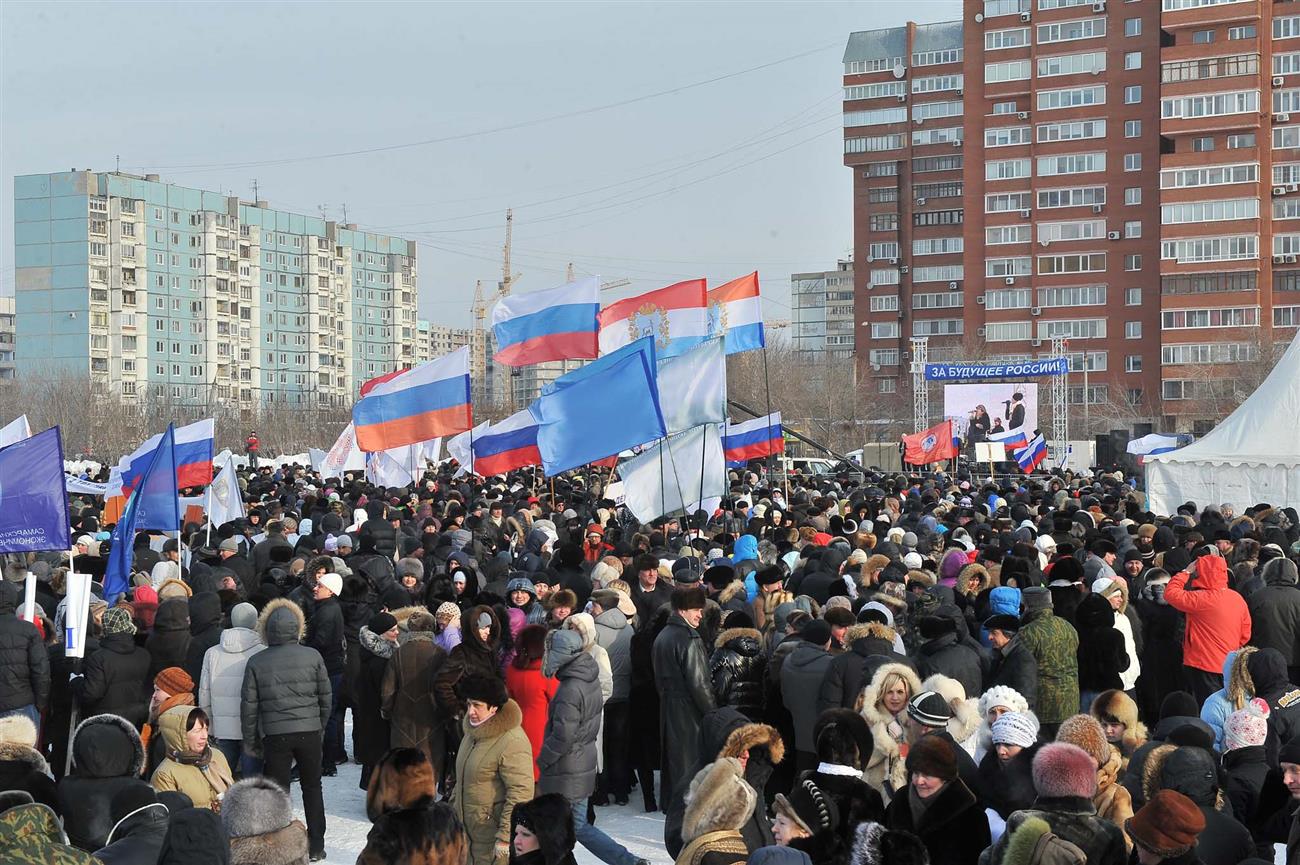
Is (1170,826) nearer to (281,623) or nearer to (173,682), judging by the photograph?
(173,682)

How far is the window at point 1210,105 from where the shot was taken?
8450cm

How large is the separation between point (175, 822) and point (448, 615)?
15.7 ft

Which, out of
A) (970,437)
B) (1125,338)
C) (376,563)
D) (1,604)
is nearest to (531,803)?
(1,604)

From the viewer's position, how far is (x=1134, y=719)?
276 inches

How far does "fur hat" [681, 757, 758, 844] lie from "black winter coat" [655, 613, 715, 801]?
3.48 metres

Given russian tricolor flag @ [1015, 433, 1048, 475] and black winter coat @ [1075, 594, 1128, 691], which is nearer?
black winter coat @ [1075, 594, 1128, 691]

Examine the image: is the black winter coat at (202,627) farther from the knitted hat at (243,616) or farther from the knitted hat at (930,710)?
the knitted hat at (930,710)

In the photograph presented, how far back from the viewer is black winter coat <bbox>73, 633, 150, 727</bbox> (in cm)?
932

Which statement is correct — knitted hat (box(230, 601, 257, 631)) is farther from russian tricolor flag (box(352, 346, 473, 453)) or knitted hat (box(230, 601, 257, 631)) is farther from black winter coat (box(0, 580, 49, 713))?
russian tricolor flag (box(352, 346, 473, 453))

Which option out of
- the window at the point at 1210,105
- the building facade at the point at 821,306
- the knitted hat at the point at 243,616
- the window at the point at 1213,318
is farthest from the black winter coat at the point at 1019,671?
the building facade at the point at 821,306

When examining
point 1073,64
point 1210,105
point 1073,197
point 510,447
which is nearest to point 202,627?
point 510,447

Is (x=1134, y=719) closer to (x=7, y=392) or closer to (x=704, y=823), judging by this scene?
(x=704, y=823)

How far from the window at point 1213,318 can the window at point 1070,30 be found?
17.2 meters

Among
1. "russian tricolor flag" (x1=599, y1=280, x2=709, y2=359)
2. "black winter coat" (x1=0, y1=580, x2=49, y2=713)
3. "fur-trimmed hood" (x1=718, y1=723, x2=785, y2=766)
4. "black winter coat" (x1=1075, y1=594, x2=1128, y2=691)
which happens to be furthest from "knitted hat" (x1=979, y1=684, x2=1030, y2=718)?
"russian tricolor flag" (x1=599, y1=280, x2=709, y2=359)
